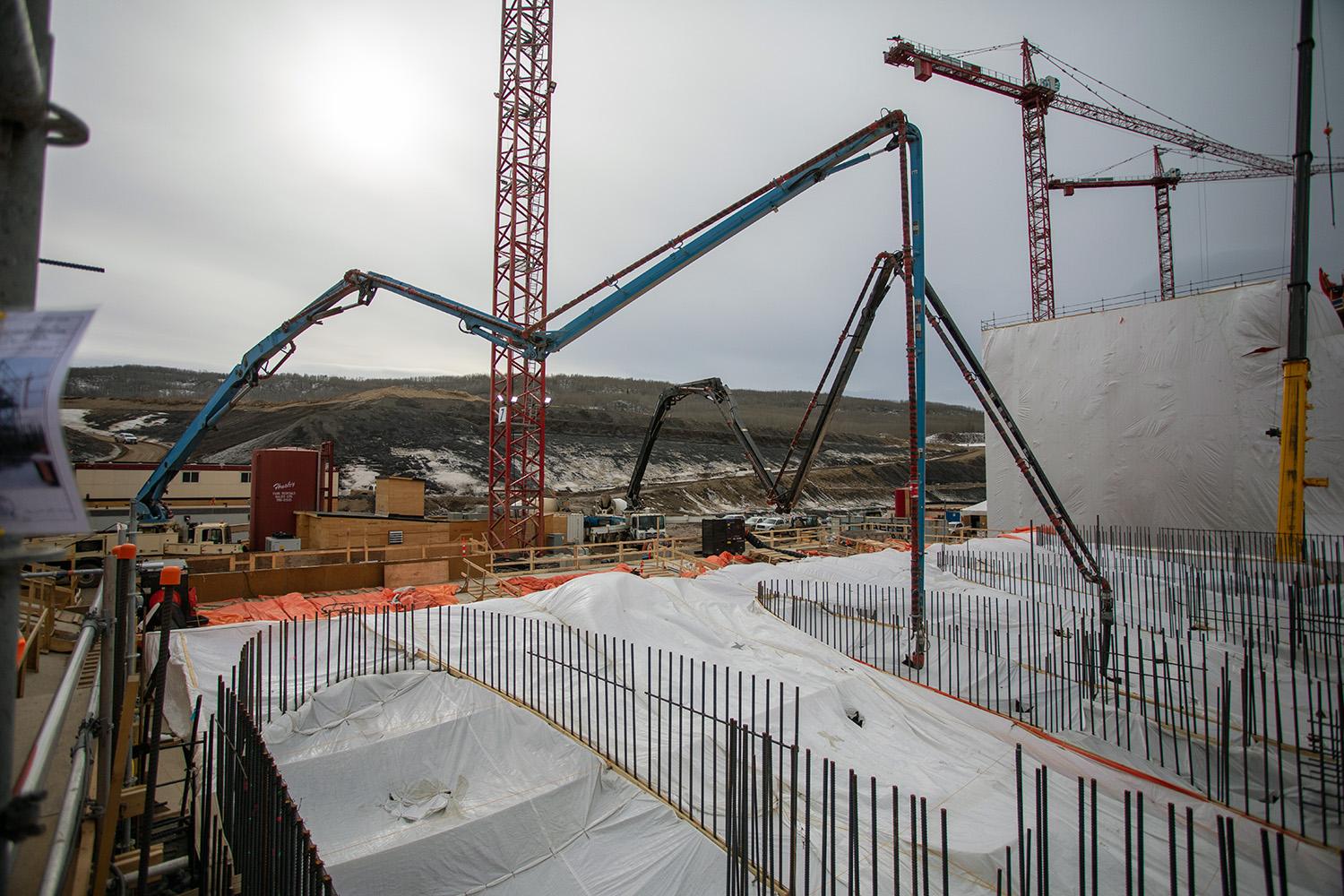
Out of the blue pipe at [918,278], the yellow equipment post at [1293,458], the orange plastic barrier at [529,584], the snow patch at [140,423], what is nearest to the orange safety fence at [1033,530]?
the yellow equipment post at [1293,458]

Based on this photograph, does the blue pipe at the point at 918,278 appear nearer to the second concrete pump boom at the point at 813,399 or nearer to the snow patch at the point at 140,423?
the second concrete pump boom at the point at 813,399

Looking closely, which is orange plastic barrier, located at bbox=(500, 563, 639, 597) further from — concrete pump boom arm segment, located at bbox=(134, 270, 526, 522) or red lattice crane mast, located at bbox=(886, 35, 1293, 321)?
red lattice crane mast, located at bbox=(886, 35, 1293, 321)

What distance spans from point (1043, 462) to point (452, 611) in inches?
1135

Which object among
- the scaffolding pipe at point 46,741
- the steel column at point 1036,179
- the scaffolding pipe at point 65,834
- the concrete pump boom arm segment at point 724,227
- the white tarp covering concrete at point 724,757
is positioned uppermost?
the steel column at point 1036,179

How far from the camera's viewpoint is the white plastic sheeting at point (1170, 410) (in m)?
22.9

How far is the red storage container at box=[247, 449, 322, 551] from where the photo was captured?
2181 cm

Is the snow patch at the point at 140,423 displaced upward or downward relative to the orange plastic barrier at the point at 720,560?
upward

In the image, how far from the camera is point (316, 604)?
12805 millimetres

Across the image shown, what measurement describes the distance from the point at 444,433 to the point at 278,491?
90.6 feet

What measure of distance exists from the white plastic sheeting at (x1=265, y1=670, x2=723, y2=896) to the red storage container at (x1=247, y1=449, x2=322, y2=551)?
17964 millimetres

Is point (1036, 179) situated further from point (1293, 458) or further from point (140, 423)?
point (140, 423)

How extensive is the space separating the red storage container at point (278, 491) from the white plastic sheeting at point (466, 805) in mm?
17964

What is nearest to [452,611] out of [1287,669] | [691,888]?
[691,888]

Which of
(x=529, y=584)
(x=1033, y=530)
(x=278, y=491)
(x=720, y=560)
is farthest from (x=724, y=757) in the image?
(x=1033, y=530)
